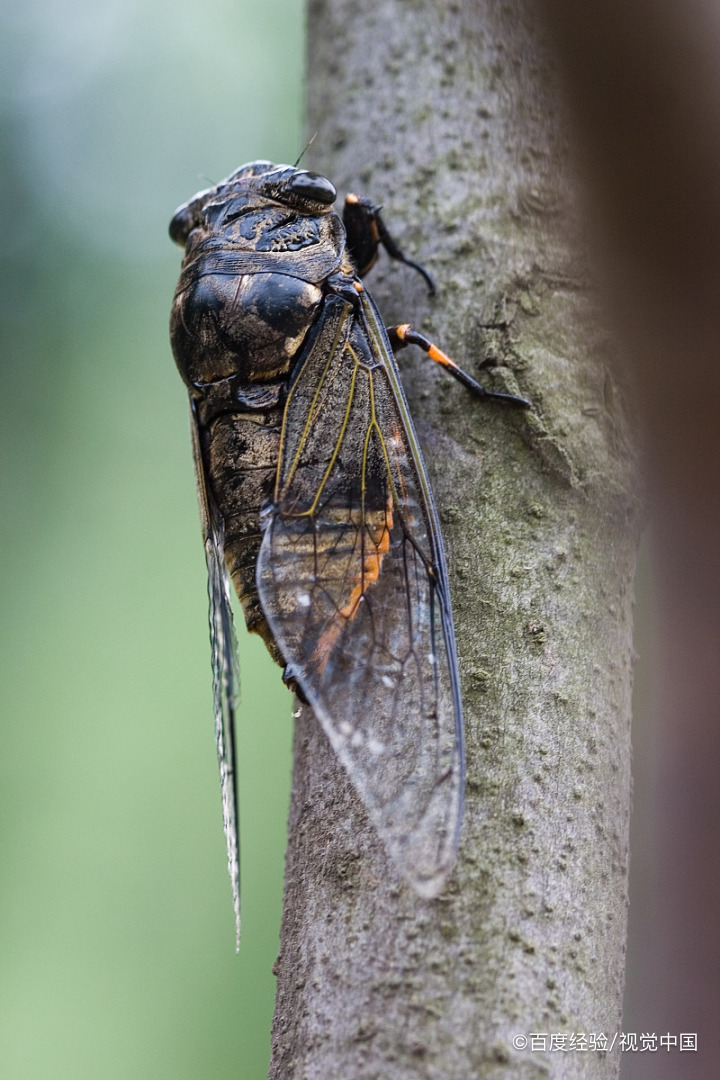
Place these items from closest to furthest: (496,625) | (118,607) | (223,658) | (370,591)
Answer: (496,625), (370,591), (223,658), (118,607)

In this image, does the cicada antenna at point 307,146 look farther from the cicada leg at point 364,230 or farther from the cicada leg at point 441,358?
the cicada leg at point 441,358

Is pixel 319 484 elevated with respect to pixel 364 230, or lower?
lower

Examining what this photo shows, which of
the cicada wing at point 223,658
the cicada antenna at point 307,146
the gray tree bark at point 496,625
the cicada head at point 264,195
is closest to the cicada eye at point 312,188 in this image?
the cicada head at point 264,195

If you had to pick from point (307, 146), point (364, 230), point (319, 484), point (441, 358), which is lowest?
point (319, 484)

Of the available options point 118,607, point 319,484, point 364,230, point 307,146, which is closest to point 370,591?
point 319,484

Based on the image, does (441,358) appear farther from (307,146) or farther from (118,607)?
(118,607)

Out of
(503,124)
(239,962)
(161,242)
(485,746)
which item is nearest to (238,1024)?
(239,962)

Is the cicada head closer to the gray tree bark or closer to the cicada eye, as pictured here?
the cicada eye

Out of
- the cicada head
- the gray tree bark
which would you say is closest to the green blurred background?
the cicada head
